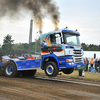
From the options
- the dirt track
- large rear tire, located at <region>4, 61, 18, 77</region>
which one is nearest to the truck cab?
the dirt track

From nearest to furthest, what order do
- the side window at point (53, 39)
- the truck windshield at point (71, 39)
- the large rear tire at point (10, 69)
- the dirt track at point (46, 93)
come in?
the dirt track at point (46, 93) < the truck windshield at point (71, 39) < the side window at point (53, 39) < the large rear tire at point (10, 69)

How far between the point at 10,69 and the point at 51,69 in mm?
3619

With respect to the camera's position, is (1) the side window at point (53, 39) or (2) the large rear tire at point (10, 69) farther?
(2) the large rear tire at point (10, 69)

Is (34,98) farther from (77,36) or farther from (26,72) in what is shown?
(26,72)

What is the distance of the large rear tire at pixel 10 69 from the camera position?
11.7 metres

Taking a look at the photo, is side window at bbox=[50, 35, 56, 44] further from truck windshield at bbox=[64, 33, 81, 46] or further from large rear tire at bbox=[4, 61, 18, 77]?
large rear tire at bbox=[4, 61, 18, 77]

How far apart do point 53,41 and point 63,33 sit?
0.79 metres

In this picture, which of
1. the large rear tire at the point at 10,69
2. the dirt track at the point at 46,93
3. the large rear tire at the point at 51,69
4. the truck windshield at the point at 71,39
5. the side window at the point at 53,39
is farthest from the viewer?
the large rear tire at the point at 10,69

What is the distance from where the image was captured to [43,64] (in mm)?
10609

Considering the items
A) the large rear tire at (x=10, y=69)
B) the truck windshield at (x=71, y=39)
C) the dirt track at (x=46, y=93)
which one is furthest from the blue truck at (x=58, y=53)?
the dirt track at (x=46, y=93)

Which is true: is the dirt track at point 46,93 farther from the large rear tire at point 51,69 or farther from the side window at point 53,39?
the side window at point 53,39

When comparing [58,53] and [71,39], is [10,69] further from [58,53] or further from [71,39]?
[71,39]

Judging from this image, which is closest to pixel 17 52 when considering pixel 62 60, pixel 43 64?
pixel 43 64

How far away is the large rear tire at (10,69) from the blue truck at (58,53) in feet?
3.06
